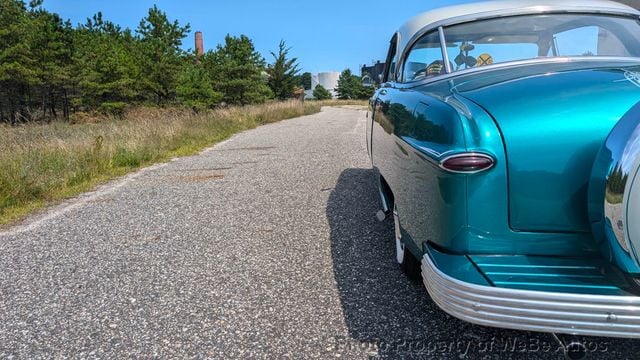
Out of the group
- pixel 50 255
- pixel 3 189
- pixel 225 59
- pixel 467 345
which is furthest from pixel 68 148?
pixel 225 59

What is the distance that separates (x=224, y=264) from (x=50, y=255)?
4.91ft

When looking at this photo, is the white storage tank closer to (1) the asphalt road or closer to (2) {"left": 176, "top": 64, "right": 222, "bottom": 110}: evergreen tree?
(2) {"left": 176, "top": 64, "right": 222, "bottom": 110}: evergreen tree

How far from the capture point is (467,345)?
2.08m

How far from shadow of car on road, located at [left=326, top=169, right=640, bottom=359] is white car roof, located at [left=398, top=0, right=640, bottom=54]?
5.80 feet

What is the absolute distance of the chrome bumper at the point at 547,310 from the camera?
1.45 meters

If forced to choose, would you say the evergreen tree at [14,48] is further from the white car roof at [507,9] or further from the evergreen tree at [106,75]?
the white car roof at [507,9]

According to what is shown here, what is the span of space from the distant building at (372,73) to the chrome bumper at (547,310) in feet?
12.3

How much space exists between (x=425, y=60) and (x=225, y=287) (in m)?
2.10

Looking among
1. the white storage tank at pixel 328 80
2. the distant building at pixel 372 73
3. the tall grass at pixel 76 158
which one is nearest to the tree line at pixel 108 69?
the tall grass at pixel 76 158

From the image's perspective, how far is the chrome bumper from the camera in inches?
57.0

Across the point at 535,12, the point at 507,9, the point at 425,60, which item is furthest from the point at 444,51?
the point at 535,12

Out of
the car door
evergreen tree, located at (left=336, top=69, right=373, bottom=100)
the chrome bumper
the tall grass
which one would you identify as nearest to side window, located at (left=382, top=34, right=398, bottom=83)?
the car door

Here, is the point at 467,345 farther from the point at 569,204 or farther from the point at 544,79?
the point at 544,79

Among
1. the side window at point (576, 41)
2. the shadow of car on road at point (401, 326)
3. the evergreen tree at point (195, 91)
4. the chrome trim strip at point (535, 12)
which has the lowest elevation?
the shadow of car on road at point (401, 326)
